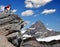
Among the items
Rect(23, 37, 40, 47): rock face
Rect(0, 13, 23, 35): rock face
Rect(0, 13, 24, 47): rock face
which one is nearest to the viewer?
Rect(0, 13, 24, 47): rock face

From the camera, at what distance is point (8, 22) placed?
54.1m

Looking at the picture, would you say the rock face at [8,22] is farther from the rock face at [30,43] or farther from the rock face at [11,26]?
the rock face at [30,43]

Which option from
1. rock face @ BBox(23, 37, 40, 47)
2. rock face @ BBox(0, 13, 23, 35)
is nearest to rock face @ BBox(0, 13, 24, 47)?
rock face @ BBox(0, 13, 23, 35)

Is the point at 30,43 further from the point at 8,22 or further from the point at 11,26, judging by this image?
the point at 8,22

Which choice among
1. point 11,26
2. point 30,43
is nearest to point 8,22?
point 11,26

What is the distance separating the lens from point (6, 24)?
5356 cm

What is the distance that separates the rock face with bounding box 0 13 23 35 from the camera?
51850 mm

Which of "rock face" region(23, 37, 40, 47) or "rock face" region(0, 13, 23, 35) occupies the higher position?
"rock face" region(0, 13, 23, 35)

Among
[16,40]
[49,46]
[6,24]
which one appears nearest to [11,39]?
→ [16,40]

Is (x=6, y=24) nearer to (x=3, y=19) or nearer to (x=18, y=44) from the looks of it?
(x=3, y=19)

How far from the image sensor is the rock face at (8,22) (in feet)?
170

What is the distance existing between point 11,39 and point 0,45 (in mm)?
6661

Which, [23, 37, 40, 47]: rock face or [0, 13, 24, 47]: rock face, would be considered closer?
[0, 13, 24, 47]: rock face

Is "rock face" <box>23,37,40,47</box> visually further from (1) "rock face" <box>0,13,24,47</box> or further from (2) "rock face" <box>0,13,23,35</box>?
(2) "rock face" <box>0,13,23,35</box>
